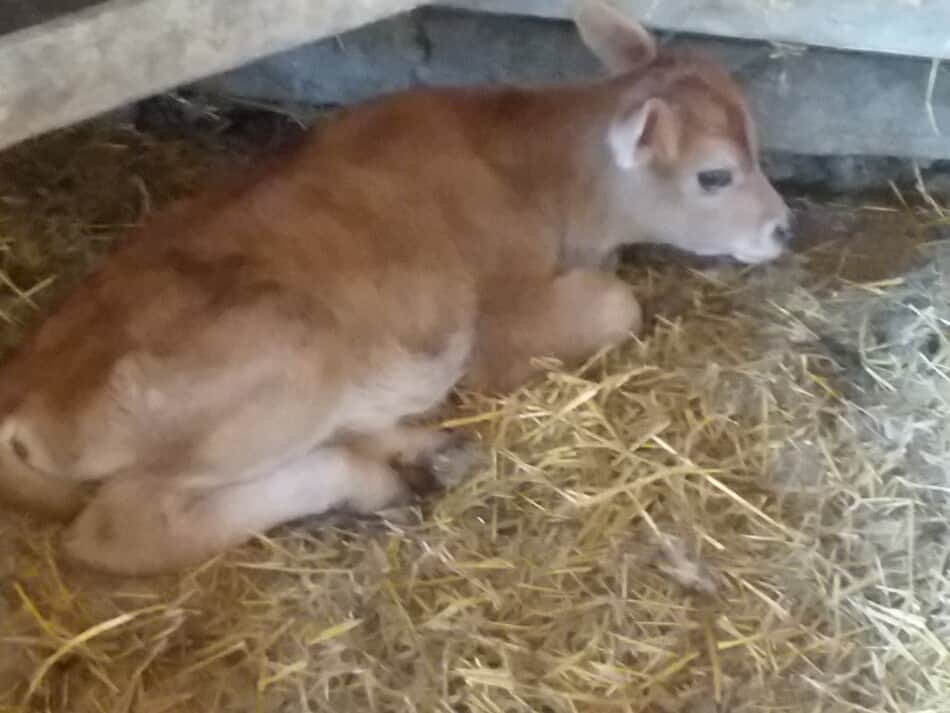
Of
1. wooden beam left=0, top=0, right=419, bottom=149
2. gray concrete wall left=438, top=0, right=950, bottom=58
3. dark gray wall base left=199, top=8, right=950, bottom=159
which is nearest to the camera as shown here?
wooden beam left=0, top=0, right=419, bottom=149

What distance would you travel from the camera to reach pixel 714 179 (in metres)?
3.99

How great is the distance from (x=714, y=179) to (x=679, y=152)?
0.16m

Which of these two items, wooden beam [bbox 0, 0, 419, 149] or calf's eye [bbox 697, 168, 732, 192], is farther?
calf's eye [bbox 697, 168, 732, 192]

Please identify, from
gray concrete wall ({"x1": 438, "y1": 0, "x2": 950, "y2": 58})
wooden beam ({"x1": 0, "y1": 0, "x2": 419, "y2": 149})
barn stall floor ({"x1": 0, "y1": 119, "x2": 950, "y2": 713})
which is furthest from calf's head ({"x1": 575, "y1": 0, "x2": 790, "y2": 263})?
wooden beam ({"x1": 0, "y1": 0, "x2": 419, "y2": 149})

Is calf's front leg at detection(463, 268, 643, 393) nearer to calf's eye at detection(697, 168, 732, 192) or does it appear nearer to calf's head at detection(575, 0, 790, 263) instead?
calf's head at detection(575, 0, 790, 263)

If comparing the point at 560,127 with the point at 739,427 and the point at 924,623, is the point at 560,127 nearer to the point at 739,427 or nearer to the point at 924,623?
the point at 739,427

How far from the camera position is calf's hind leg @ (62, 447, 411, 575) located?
337cm

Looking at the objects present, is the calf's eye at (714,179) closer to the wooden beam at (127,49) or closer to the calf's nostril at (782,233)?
the calf's nostril at (782,233)

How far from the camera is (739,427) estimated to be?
3.88 meters

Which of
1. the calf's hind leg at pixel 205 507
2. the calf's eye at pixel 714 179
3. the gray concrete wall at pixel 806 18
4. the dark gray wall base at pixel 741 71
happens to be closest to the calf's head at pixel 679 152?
the calf's eye at pixel 714 179

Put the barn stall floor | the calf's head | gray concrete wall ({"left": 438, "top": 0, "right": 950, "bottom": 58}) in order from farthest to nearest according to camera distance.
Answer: gray concrete wall ({"left": 438, "top": 0, "right": 950, "bottom": 58}), the calf's head, the barn stall floor

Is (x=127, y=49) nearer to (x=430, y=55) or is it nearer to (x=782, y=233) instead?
(x=430, y=55)

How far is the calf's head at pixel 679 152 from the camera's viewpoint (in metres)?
3.86

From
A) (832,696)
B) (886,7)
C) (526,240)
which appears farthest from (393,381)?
(886,7)
